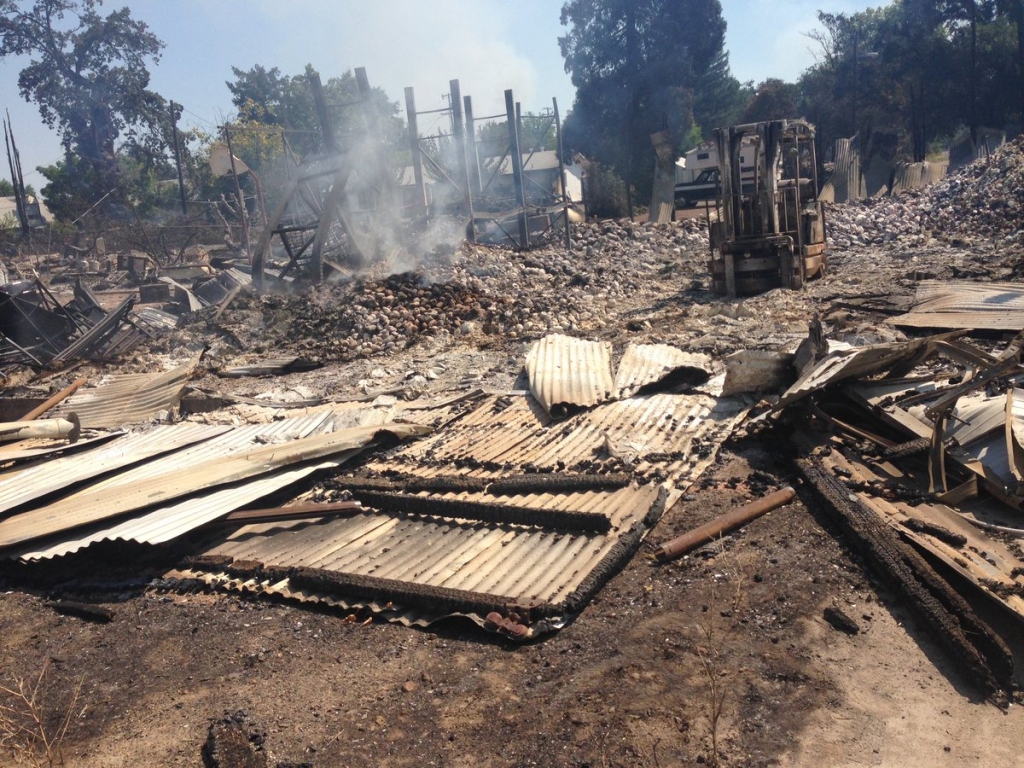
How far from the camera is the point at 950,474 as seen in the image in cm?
453

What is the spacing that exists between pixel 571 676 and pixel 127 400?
7.36 m

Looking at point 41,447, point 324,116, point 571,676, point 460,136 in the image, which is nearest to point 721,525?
point 571,676

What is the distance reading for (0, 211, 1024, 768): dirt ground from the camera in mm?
2842

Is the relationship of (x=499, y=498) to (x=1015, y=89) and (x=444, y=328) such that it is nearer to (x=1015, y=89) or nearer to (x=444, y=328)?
(x=444, y=328)

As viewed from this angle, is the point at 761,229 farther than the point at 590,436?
Yes

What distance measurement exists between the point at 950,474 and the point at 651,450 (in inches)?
76.1

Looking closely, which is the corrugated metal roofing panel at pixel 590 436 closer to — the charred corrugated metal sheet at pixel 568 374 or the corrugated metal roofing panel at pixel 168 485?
the charred corrugated metal sheet at pixel 568 374

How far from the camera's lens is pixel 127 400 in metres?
Result: 8.84

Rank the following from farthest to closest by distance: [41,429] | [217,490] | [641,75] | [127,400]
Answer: [641,75] → [127,400] → [41,429] → [217,490]

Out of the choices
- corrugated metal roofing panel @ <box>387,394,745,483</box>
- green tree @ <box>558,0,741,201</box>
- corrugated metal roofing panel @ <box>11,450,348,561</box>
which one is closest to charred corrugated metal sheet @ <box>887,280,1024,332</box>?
corrugated metal roofing panel @ <box>387,394,745,483</box>

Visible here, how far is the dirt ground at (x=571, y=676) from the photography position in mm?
2842

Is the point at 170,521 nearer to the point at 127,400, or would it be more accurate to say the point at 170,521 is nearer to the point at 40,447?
the point at 40,447

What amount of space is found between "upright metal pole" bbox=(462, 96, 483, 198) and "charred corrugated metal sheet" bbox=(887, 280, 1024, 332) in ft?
37.5

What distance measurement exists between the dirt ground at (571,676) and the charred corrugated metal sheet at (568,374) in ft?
7.25
